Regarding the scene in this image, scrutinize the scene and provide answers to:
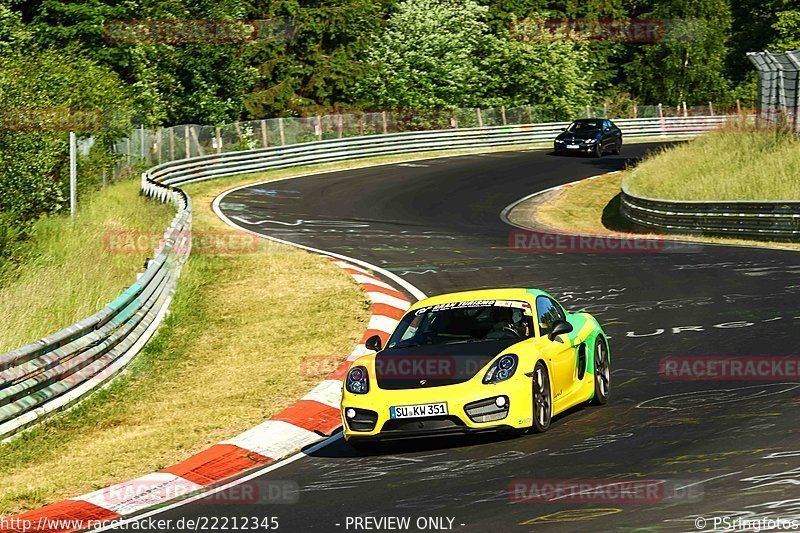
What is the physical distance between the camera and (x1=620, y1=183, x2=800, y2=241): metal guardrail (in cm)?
2442

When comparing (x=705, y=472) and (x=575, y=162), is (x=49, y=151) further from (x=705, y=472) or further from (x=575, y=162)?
(x=705, y=472)

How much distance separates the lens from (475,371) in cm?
978

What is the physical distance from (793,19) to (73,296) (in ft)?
219

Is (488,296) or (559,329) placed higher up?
(488,296)

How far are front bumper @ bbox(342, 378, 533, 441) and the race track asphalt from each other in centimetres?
21

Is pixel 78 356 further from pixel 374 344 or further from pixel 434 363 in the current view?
pixel 434 363

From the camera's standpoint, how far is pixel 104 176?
36.6 m

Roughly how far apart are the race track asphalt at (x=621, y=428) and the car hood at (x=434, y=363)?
1.90 feet
